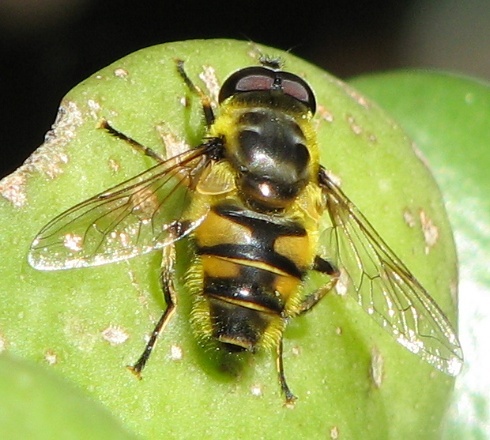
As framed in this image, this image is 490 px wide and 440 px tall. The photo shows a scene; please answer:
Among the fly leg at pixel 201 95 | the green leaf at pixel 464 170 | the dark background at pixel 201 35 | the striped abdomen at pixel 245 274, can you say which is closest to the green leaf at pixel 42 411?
the striped abdomen at pixel 245 274

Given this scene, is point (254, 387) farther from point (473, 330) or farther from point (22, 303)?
point (473, 330)

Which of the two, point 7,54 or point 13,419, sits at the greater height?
point 13,419

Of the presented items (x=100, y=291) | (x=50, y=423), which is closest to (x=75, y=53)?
(x=100, y=291)

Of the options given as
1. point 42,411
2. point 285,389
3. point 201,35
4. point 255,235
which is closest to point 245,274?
point 255,235

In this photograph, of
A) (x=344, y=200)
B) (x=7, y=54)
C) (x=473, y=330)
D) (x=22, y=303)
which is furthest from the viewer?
(x=7, y=54)

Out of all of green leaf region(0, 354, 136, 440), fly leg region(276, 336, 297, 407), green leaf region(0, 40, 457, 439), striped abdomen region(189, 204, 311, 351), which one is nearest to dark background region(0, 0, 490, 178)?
green leaf region(0, 40, 457, 439)

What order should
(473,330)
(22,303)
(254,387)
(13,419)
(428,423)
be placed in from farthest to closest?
(473,330)
(428,423)
(254,387)
(22,303)
(13,419)

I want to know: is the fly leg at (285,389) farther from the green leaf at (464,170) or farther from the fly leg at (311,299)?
the green leaf at (464,170)
